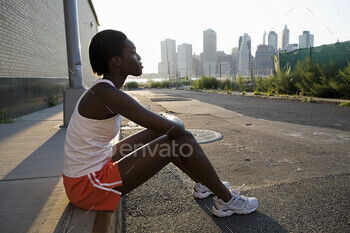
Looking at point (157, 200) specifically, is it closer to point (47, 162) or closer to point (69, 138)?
point (69, 138)

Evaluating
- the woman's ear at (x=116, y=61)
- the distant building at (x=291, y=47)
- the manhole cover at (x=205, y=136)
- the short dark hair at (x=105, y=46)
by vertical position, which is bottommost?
the manhole cover at (x=205, y=136)

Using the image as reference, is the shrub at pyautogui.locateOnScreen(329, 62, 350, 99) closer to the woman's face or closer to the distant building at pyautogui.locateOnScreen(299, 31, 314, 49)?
the distant building at pyautogui.locateOnScreen(299, 31, 314, 49)

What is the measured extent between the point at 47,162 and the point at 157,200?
1384mm

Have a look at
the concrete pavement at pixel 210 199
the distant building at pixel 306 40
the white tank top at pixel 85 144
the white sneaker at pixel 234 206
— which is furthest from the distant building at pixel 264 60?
the white tank top at pixel 85 144

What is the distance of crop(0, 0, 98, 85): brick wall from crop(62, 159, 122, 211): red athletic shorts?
4521mm

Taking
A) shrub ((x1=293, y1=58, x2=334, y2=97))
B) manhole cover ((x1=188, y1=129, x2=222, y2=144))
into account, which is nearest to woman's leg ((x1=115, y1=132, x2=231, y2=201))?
manhole cover ((x1=188, y1=129, x2=222, y2=144))

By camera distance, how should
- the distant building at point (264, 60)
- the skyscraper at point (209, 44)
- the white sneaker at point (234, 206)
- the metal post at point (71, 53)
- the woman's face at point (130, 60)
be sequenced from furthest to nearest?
the distant building at point (264, 60), the skyscraper at point (209, 44), the metal post at point (71, 53), the white sneaker at point (234, 206), the woman's face at point (130, 60)

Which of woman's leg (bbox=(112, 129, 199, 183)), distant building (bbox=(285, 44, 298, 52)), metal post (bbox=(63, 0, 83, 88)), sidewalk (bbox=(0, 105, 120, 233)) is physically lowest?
sidewalk (bbox=(0, 105, 120, 233))

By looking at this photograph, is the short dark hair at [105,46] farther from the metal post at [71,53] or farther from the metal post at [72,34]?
the metal post at [72,34]

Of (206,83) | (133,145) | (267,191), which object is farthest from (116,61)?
(206,83)

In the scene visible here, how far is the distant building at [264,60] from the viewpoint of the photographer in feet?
47.0

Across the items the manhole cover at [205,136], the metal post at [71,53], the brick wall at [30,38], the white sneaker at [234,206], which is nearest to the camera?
the white sneaker at [234,206]

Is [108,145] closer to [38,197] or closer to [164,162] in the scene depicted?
[164,162]

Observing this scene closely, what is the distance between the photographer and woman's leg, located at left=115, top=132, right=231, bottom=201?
66.1 inches
